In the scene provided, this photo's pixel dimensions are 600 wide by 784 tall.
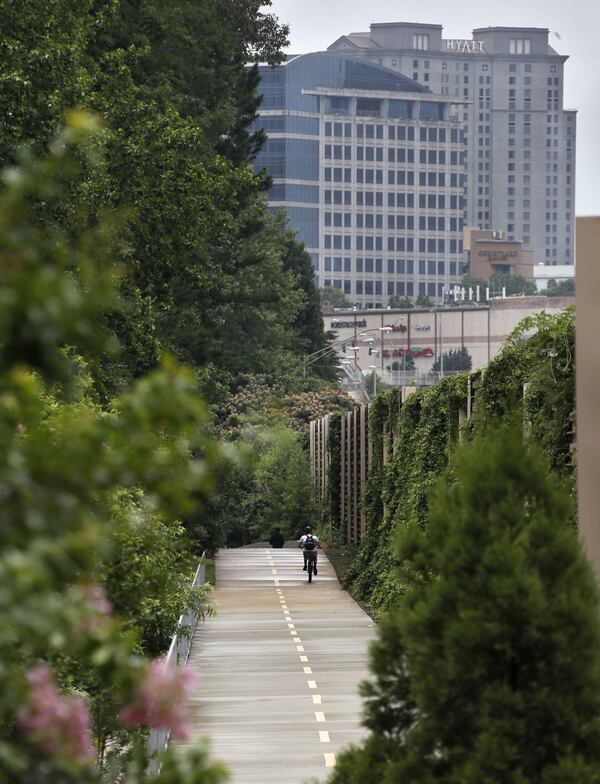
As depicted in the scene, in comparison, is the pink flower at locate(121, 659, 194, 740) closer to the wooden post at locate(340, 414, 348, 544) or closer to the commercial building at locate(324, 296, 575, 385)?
the wooden post at locate(340, 414, 348, 544)

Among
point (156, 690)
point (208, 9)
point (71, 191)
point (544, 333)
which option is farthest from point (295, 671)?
point (208, 9)

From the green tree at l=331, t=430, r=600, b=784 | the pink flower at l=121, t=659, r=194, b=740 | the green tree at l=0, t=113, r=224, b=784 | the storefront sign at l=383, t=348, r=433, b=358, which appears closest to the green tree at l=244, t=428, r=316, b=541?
the green tree at l=331, t=430, r=600, b=784

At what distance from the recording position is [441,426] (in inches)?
1256

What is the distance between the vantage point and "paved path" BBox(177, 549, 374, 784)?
1944 centimetres

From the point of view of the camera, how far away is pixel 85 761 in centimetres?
424

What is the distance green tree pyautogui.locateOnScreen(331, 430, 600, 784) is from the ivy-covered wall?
23.8 inches

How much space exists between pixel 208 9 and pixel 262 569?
54.7 ft

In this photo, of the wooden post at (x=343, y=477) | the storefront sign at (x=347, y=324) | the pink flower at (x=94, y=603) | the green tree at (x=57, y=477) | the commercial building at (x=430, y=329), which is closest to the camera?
the green tree at (x=57, y=477)

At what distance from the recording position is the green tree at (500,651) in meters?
6.85

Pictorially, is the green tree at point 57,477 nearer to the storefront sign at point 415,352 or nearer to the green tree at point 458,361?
the green tree at point 458,361

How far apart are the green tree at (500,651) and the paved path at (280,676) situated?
1776 millimetres

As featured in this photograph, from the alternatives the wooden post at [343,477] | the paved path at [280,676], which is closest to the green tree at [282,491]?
the wooden post at [343,477]

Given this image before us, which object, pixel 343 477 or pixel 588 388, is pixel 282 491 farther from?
pixel 588 388

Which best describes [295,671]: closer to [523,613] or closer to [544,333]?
[544,333]
